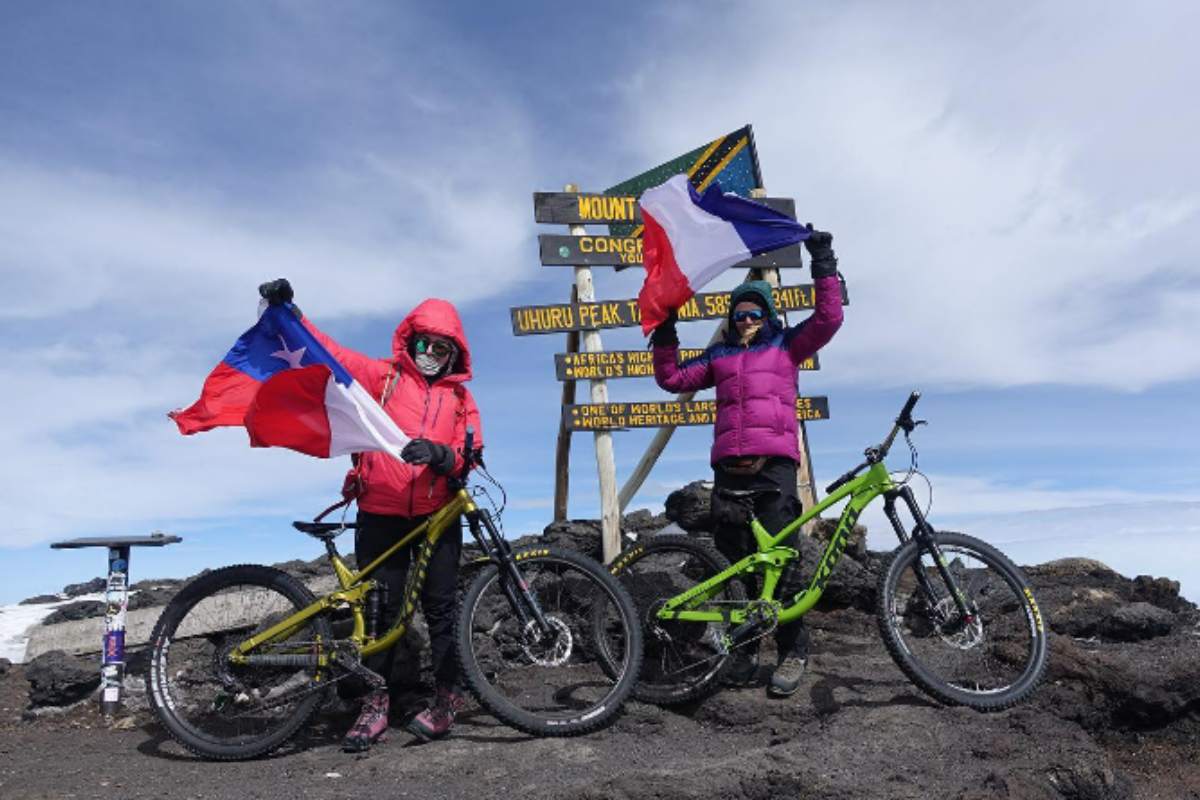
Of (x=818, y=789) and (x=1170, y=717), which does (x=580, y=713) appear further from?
(x=1170, y=717)

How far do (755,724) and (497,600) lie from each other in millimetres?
2342

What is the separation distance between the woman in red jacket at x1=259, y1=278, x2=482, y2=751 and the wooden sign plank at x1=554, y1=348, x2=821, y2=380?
15.2ft

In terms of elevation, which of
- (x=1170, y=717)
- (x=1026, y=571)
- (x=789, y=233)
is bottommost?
(x=1170, y=717)

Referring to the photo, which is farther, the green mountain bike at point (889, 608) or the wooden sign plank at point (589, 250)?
the wooden sign plank at point (589, 250)

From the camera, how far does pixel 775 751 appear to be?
4.54 m

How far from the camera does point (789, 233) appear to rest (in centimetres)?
677

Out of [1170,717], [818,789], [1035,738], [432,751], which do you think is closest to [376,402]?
[432,751]

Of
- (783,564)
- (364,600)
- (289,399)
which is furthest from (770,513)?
(289,399)

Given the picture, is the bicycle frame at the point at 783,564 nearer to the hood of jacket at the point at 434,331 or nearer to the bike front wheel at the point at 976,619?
the bike front wheel at the point at 976,619

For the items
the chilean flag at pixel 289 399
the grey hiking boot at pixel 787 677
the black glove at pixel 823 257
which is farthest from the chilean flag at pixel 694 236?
the grey hiking boot at pixel 787 677

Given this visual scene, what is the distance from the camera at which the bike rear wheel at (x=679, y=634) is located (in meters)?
5.77

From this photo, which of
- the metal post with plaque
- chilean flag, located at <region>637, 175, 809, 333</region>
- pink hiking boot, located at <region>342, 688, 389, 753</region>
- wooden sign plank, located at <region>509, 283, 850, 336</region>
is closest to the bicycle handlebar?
chilean flag, located at <region>637, 175, 809, 333</region>

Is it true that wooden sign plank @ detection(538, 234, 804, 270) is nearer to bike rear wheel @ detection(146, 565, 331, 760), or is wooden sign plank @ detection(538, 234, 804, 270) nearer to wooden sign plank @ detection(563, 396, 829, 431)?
wooden sign plank @ detection(563, 396, 829, 431)

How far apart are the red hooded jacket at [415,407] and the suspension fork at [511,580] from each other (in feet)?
1.32
